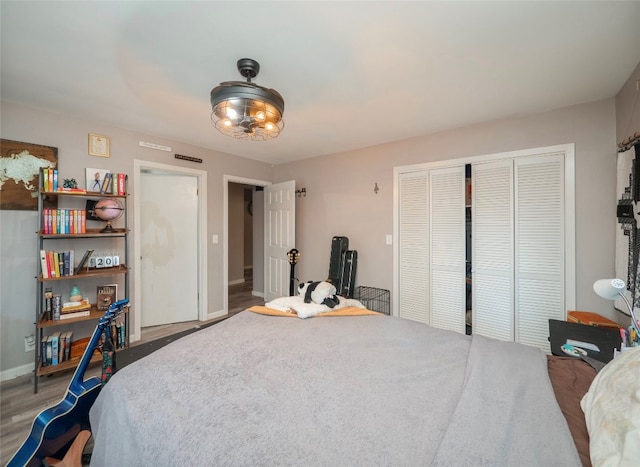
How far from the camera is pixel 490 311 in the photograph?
2.77 m

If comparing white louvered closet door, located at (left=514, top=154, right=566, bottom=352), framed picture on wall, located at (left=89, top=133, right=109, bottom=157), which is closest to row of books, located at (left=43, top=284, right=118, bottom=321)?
framed picture on wall, located at (left=89, top=133, right=109, bottom=157)

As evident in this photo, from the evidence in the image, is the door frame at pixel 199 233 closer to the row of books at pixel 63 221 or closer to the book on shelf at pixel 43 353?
the row of books at pixel 63 221

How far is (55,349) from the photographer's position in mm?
2328

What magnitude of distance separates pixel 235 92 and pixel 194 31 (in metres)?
0.39

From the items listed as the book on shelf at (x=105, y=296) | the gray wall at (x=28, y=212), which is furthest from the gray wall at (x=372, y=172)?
the book on shelf at (x=105, y=296)

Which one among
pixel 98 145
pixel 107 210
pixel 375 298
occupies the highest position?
pixel 98 145

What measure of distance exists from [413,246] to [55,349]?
3685mm

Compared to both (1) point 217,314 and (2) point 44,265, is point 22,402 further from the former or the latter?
(1) point 217,314

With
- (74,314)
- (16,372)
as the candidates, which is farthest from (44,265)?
(16,372)

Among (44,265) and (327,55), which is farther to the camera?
(44,265)

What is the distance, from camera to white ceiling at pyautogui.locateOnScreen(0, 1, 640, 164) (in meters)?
1.35

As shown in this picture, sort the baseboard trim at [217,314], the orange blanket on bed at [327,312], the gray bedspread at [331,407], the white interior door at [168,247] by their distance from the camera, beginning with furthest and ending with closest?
1. the baseboard trim at [217,314]
2. the white interior door at [168,247]
3. the orange blanket on bed at [327,312]
4. the gray bedspread at [331,407]

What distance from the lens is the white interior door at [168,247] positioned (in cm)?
336

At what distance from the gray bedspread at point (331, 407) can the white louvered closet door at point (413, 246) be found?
5.41 ft
